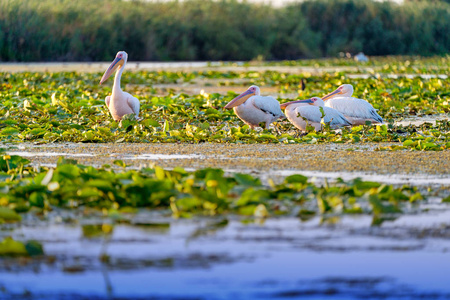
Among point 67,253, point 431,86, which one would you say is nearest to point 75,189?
point 67,253

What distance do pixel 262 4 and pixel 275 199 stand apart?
104 ft

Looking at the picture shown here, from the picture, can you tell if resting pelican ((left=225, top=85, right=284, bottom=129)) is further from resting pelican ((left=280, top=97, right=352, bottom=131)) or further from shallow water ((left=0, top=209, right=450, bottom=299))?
A: shallow water ((left=0, top=209, right=450, bottom=299))

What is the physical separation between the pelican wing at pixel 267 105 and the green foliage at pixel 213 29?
18.3 m

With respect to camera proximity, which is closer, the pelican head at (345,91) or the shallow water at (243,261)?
the shallow water at (243,261)

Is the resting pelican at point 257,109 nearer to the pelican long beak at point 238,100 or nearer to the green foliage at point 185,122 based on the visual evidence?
the pelican long beak at point 238,100

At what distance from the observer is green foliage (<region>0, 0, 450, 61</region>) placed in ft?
84.7

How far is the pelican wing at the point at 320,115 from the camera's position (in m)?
7.74

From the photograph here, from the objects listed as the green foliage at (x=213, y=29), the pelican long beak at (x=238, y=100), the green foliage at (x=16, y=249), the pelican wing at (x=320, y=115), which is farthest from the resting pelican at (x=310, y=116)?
the green foliage at (x=213, y=29)

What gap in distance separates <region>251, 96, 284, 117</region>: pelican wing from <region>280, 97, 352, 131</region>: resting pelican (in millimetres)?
109

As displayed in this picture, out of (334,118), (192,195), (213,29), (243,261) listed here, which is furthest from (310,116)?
(213,29)

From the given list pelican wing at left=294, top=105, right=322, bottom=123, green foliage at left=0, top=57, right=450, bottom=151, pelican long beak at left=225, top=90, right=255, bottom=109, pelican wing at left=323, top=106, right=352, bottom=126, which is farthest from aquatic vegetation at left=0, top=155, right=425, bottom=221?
pelican long beak at left=225, top=90, right=255, bottom=109

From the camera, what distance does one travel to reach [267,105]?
319 inches

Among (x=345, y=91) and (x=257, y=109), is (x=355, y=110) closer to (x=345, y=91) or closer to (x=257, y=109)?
(x=257, y=109)

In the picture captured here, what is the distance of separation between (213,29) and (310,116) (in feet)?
79.2
